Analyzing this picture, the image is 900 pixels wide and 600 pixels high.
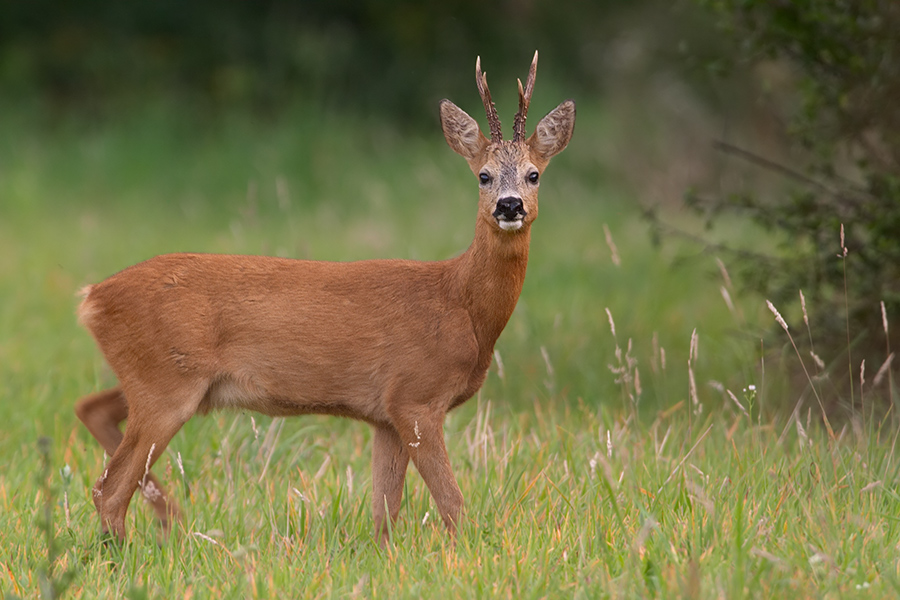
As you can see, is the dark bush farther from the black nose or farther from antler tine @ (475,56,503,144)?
the black nose

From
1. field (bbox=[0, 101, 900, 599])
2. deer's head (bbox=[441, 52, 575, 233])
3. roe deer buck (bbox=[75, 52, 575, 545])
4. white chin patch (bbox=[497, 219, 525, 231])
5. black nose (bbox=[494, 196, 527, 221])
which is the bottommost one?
field (bbox=[0, 101, 900, 599])

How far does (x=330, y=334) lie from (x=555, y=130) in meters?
1.09

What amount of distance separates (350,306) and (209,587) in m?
1.14

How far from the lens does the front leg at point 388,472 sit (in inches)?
167

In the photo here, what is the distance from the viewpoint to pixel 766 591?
3.14 meters

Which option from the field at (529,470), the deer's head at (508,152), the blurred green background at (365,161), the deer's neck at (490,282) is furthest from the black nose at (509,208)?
the blurred green background at (365,161)

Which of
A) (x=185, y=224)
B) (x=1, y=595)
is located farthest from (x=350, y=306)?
(x=185, y=224)

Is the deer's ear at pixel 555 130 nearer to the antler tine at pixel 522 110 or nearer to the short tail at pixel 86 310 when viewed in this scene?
the antler tine at pixel 522 110

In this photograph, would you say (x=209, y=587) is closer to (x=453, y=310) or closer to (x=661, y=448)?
(x=453, y=310)

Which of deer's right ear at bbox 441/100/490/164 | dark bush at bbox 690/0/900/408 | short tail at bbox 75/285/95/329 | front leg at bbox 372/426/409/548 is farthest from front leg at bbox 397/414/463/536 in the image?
dark bush at bbox 690/0/900/408

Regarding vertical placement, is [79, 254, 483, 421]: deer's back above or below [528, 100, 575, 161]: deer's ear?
below

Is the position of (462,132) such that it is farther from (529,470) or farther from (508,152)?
(529,470)

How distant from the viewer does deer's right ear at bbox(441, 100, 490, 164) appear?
4.20 meters

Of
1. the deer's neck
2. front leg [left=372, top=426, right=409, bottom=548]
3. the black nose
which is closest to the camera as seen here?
the black nose
